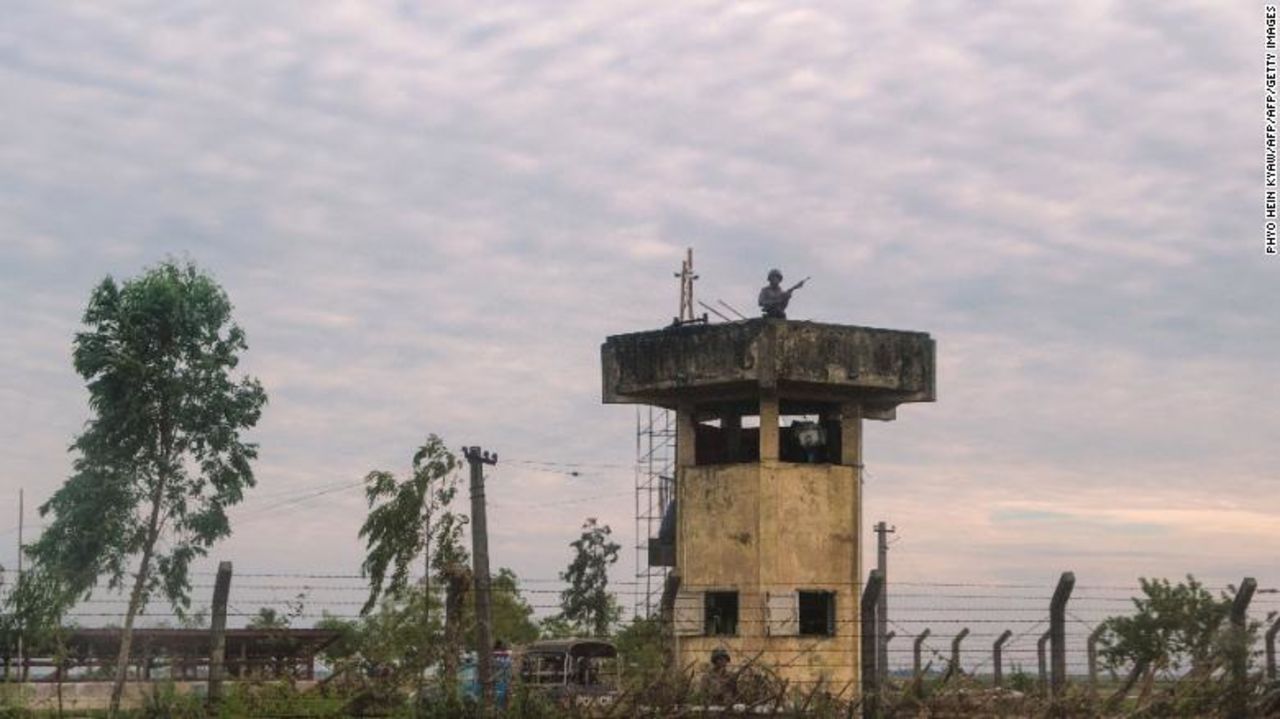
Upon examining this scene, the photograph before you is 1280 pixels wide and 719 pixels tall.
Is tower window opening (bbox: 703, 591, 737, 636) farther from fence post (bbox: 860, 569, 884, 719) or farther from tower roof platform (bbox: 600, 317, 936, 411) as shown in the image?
fence post (bbox: 860, 569, 884, 719)

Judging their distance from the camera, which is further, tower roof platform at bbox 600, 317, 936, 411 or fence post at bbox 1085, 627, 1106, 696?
tower roof platform at bbox 600, 317, 936, 411

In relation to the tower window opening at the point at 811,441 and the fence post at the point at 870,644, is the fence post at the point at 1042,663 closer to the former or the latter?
the fence post at the point at 870,644

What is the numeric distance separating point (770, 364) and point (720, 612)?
16.5 ft

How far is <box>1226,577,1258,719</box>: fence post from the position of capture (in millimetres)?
18844

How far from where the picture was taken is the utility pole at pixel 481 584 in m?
17.5

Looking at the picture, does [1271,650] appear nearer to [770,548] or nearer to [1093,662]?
[1093,662]

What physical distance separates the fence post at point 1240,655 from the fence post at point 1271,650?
0.67 meters

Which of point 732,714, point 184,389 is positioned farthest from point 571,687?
point 184,389

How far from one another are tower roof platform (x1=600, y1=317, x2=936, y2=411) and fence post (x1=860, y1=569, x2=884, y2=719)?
15.9m

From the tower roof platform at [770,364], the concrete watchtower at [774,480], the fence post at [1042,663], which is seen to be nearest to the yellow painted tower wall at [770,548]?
the concrete watchtower at [774,480]

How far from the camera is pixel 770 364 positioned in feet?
109

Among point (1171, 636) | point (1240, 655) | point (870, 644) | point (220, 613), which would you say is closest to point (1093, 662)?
point (1240, 655)

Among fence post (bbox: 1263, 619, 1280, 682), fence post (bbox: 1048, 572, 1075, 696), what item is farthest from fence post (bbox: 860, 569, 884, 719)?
fence post (bbox: 1263, 619, 1280, 682)

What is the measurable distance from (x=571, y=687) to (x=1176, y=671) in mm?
6962
